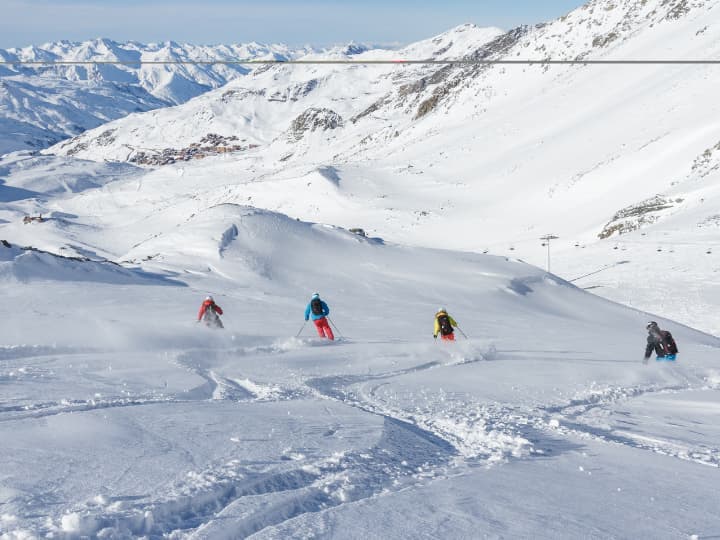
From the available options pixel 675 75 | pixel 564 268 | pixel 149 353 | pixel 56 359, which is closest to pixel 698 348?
pixel 149 353

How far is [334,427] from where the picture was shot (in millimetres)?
7262

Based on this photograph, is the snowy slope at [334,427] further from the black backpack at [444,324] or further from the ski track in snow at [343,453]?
→ the black backpack at [444,324]

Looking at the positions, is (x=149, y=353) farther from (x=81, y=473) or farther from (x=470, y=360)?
(x=81, y=473)

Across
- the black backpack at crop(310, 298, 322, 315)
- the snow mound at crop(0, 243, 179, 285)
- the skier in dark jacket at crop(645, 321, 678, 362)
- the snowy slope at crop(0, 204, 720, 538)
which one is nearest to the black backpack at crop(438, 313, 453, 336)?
the snowy slope at crop(0, 204, 720, 538)

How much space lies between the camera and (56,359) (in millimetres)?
11648

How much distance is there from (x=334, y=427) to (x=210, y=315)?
9663 millimetres

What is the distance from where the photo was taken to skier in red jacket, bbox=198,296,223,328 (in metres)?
16.2

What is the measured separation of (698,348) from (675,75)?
229 ft

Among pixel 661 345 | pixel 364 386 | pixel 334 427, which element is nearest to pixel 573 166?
pixel 661 345

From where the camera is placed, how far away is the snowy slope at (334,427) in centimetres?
480

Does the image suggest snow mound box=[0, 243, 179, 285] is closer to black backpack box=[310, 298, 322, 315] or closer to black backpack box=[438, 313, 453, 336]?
black backpack box=[310, 298, 322, 315]

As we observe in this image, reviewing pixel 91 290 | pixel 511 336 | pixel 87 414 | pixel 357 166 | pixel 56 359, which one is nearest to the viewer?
pixel 87 414

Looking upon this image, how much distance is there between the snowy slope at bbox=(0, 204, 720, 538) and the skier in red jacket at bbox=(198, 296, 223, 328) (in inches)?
22.8

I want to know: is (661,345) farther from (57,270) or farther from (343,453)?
(57,270)
